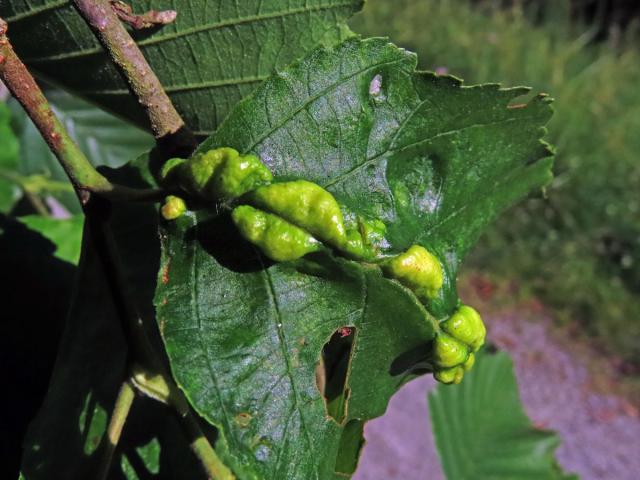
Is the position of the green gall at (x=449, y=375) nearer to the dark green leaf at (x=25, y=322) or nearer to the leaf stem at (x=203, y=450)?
the leaf stem at (x=203, y=450)

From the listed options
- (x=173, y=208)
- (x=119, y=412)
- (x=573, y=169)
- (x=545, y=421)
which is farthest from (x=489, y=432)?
(x=573, y=169)

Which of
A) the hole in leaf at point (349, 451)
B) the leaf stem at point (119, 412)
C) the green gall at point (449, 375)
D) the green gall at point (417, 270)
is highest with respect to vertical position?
the green gall at point (417, 270)

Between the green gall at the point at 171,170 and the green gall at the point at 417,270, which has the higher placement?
the green gall at the point at 171,170

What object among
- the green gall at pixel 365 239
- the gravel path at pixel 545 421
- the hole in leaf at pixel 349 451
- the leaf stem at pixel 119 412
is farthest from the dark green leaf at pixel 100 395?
the gravel path at pixel 545 421

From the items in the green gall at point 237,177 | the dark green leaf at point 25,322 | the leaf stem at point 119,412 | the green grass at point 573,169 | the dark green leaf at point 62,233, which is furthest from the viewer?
the green grass at point 573,169

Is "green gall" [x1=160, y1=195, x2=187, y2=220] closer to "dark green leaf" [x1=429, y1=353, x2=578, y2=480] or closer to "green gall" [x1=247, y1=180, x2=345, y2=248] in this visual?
"green gall" [x1=247, y1=180, x2=345, y2=248]

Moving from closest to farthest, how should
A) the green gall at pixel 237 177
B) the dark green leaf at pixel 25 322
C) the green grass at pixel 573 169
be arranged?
the green gall at pixel 237 177
the dark green leaf at pixel 25 322
the green grass at pixel 573 169
